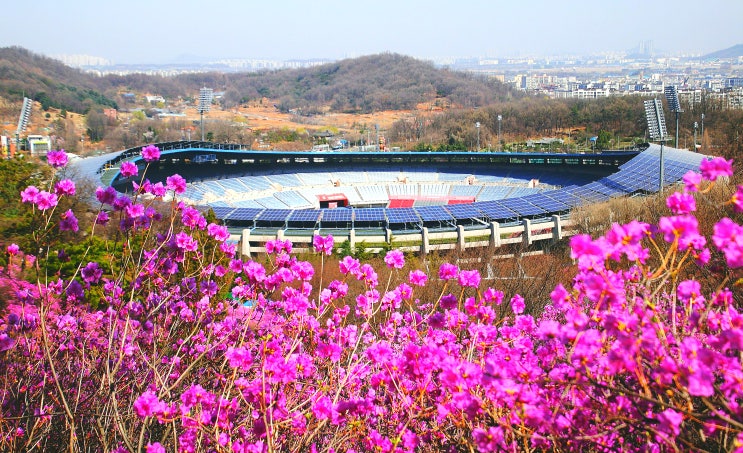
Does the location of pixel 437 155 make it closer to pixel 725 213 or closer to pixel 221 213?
pixel 221 213

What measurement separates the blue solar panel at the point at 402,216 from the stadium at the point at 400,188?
4cm

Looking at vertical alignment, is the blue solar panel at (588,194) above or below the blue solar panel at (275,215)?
above

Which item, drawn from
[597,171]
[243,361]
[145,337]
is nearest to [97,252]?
[145,337]

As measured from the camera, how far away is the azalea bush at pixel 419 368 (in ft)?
8.84

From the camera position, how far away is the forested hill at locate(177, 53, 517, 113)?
336 feet

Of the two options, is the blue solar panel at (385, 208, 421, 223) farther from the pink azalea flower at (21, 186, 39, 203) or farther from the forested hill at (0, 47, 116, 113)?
the forested hill at (0, 47, 116, 113)

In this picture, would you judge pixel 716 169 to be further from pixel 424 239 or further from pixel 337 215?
pixel 337 215

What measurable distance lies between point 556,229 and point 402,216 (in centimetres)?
582

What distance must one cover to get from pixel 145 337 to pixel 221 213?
19.9 metres

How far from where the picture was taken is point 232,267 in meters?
5.07

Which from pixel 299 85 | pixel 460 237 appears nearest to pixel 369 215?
pixel 460 237

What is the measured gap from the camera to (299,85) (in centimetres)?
12800

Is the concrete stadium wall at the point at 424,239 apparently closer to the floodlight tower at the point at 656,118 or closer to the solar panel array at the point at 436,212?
the solar panel array at the point at 436,212

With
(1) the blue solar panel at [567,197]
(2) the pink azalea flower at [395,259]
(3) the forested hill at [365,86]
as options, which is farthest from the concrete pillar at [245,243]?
(3) the forested hill at [365,86]
